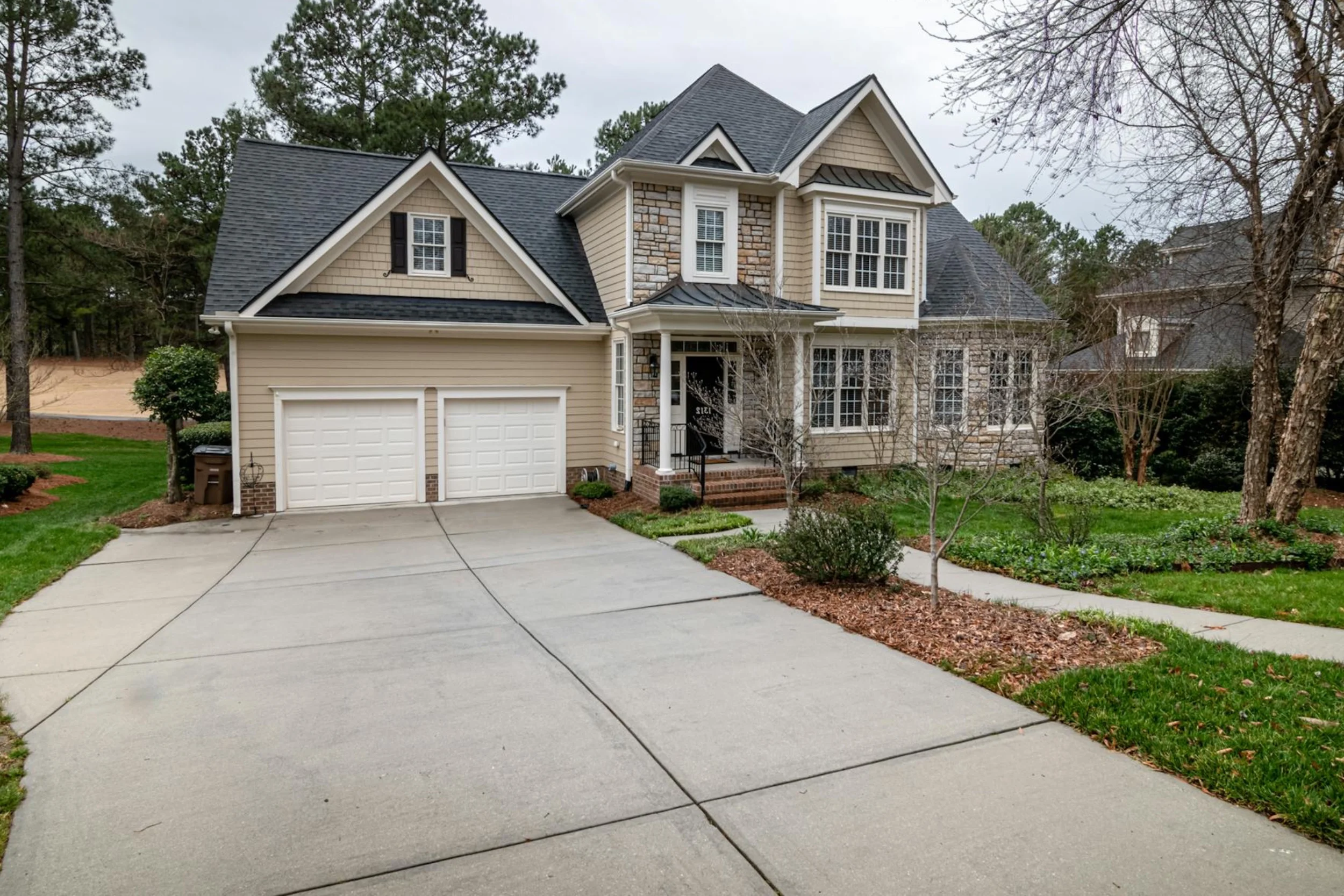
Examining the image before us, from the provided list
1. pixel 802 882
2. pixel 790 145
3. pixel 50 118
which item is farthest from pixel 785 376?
pixel 50 118

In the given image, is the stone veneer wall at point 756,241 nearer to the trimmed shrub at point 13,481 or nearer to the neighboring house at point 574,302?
the neighboring house at point 574,302

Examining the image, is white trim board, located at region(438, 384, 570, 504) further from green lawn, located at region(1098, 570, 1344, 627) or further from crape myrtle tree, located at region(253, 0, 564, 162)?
crape myrtle tree, located at region(253, 0, 564, 162)

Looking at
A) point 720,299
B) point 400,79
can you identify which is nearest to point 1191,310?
point 720,299

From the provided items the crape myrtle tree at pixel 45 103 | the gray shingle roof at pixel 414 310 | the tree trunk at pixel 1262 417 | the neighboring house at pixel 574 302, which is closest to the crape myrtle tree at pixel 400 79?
the crape myrtle tree at pixel 45 103

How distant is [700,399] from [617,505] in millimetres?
2740

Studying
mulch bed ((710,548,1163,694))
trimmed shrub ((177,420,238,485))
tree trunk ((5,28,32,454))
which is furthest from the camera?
tree trunk ((5,28,32,454))

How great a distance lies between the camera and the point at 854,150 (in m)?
15.9

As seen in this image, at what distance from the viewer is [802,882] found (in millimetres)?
3182

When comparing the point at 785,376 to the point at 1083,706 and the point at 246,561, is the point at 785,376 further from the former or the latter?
the point at 1083,706

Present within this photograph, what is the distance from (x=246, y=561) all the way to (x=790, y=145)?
12.3 meters

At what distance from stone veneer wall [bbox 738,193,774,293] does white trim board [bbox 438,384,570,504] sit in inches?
123

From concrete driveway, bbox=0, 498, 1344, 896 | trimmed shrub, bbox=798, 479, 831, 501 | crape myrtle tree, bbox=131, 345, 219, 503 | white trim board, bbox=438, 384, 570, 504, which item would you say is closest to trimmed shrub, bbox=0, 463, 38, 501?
crape myrtle tree, bbox=131, 345, 219, 503

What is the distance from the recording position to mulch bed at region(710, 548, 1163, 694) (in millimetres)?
5488

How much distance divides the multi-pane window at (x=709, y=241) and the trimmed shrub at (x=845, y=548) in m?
8.18
